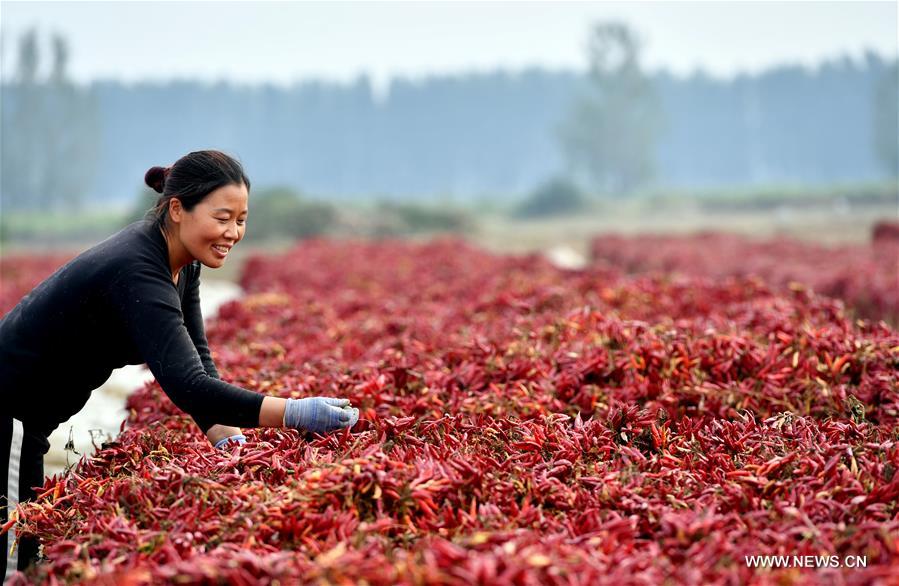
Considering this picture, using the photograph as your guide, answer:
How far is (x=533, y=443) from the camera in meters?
3.37

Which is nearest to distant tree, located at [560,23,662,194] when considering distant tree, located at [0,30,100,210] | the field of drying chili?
distant tree, located at [0,30,100,210]

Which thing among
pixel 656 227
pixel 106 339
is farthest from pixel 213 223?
pixel 656 227

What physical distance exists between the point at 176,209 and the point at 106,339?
56 cm

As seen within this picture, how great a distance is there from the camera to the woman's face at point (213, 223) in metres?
3.33

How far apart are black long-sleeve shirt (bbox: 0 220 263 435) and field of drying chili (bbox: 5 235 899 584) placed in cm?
26

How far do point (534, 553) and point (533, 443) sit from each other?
3.16ft

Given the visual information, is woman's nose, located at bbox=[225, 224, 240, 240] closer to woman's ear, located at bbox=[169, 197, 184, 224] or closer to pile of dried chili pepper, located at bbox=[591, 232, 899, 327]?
woman's ear, located at bbox=[169, 197, 184, 224]

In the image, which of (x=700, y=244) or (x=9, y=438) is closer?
(x=9, y=438)

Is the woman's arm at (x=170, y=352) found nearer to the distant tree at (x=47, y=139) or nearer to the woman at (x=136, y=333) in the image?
the woman at (x=136, y=333)

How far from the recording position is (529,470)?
10.4ft

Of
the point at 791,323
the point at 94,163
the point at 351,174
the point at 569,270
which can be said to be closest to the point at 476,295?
the point at 569,270

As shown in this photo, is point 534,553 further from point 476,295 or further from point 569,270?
point 569,270

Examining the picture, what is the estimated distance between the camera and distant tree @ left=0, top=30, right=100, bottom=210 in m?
67.5

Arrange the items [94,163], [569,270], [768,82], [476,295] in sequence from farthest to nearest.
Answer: [768,82]
[94,163]
[569,270]
[476,295]
